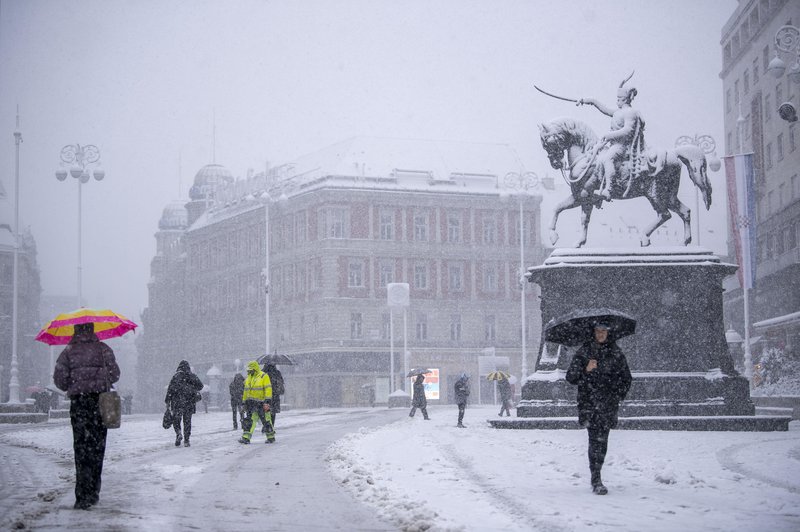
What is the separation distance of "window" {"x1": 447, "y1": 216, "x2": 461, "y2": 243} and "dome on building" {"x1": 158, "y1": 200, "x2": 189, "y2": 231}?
1664 inches

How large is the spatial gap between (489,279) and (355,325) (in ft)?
31.7

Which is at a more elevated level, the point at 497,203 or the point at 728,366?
the point at 497,203

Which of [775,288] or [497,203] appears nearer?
[775,288]

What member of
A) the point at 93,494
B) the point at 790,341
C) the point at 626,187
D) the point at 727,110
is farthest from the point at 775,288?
the point at 93,494

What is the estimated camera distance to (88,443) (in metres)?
11.4

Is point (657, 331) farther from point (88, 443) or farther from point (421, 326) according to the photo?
point (421, 326)

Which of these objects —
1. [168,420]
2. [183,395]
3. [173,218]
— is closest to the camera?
[168,420]

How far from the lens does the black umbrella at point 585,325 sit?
12.6m

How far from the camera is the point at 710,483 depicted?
12.3 m

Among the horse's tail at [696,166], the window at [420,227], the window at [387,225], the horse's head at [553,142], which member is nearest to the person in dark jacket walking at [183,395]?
the horse's head at [553,142]

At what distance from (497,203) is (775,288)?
23.6 metres

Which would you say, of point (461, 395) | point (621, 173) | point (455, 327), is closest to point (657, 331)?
point (621, 173)

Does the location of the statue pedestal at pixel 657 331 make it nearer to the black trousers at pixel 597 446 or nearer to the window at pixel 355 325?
the black trousers at pixel 597 446

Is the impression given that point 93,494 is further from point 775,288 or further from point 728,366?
point 775,288
